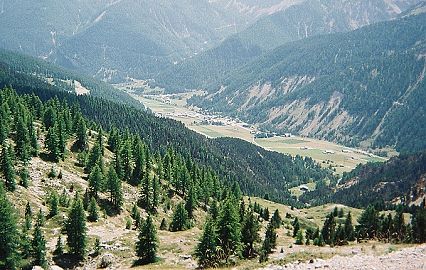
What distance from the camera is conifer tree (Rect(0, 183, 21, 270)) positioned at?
7719cm

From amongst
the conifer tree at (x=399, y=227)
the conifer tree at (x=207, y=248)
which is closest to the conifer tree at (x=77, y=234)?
the conifer tree at (x=207, y=248)

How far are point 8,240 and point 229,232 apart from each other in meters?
39.0

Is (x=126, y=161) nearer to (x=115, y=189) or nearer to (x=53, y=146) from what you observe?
(x=53, y=146)

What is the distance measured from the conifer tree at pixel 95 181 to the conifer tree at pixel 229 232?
50.0m

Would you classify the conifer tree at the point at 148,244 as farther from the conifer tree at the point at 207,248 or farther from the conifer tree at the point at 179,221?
the conifer tree at the point at 179,221

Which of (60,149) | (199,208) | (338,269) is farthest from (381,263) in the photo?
(60,149)

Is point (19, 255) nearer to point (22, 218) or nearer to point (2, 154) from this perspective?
point (22, 218)

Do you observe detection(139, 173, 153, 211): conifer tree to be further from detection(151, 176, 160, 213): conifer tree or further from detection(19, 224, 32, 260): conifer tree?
detection(19, 224, 32, 260): conifer tree

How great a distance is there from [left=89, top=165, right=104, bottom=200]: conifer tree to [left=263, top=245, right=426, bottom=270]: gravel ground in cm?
7158

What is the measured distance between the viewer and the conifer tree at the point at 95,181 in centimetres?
12350

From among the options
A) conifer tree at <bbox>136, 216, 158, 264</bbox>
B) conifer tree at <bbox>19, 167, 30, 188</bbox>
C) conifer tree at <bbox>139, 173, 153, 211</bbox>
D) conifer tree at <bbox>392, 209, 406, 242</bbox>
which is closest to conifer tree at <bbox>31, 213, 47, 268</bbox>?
conifer tree at <bbox>136, 216, 158, 264</bbox>

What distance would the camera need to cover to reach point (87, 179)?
137 metres

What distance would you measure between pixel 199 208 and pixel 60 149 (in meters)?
48.8

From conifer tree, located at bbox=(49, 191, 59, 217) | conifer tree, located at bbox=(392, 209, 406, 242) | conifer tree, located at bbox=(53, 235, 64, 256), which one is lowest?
conifer tree, located at bbox=(53, 235, 64, 256)
